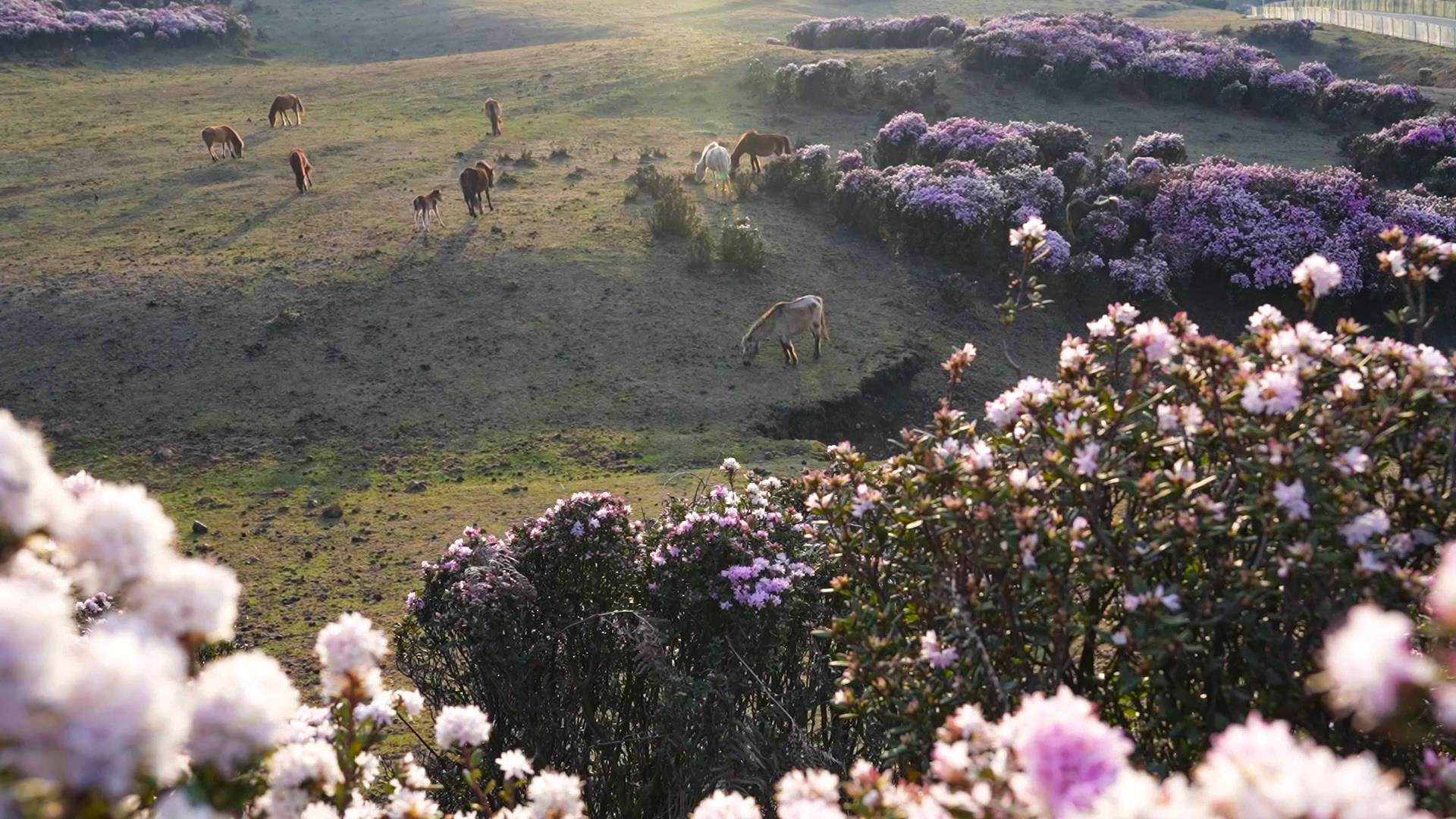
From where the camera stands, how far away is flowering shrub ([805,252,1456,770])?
9.32ft

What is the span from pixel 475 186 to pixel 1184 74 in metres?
21.1

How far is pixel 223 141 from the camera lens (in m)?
20.2

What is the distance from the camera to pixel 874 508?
3.82 m

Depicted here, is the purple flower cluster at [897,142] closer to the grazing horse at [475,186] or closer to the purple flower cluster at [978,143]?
the purple flower cluster at [978,143]

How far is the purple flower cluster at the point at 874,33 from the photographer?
116 ft

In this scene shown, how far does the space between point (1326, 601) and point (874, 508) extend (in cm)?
150

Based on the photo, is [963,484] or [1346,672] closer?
→ [1346,672]

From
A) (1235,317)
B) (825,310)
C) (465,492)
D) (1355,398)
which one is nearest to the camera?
(1355,398)

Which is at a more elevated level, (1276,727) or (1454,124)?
(1276,727)

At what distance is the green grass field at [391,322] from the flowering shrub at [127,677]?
5.74 meters

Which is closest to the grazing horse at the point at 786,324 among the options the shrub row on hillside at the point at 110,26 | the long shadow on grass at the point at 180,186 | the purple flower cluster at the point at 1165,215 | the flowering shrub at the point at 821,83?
the purple flower cluster at the point at 1165,215

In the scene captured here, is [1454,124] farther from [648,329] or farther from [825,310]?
[648,329]

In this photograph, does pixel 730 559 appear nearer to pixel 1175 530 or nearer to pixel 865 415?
pixel 1175 530

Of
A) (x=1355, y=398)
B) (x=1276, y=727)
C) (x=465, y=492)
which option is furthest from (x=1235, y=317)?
(x=1276, y=727)
